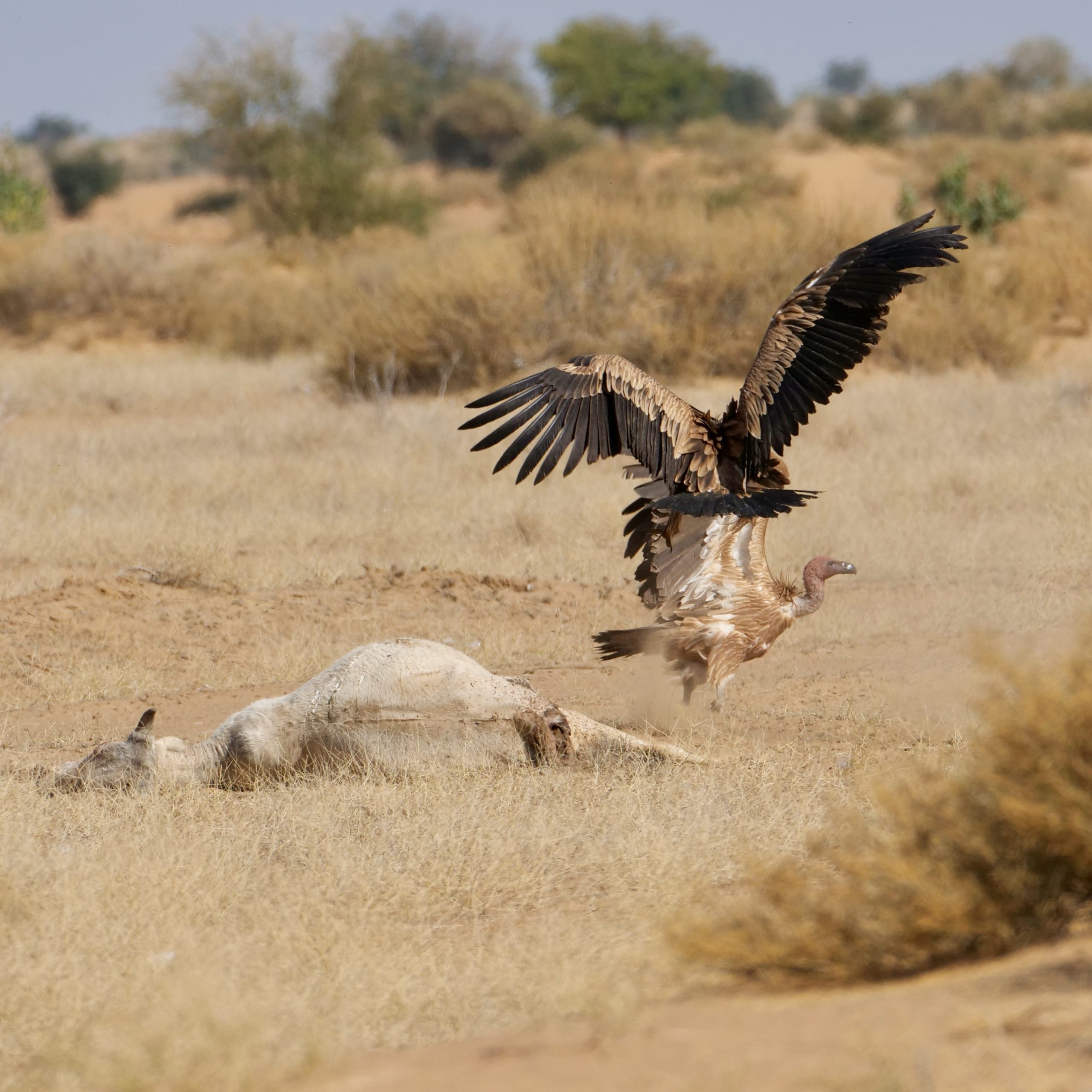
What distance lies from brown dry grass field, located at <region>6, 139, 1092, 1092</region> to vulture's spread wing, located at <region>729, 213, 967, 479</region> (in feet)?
4.36

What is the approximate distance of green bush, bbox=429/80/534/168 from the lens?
54.0m

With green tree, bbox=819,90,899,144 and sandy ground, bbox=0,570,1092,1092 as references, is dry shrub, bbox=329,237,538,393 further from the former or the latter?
green tree, bbox=819,90,899,144

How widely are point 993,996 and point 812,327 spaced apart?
397 centimetres

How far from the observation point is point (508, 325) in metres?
17.2

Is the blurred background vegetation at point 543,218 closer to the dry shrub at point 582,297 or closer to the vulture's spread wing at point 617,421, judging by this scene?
the dry shrub at point 582,297

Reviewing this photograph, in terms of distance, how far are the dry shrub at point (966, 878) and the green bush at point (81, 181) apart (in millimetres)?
52311

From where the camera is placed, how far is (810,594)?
6598 mm

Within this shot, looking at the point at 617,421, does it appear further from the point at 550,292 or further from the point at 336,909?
the point at 550,292

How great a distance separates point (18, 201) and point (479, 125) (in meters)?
26.6

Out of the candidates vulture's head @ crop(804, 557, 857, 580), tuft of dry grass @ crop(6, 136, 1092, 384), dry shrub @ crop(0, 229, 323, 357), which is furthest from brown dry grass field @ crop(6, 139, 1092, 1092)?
dry shrub @ crop(0, 229, 323, 357)

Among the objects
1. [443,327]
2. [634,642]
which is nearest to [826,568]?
[634,642]

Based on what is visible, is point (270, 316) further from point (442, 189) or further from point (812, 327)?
point (442, 189)

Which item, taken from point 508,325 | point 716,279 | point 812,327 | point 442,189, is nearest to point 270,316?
point 508,325

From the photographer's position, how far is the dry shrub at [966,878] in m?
3.30
